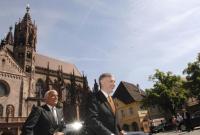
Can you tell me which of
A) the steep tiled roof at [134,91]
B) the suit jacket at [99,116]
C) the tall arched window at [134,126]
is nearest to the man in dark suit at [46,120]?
the suit jacket at [99,116]

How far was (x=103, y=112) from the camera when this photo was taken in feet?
13.3

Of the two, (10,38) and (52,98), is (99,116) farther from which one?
(10,38)

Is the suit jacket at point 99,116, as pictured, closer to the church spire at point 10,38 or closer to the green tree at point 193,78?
the green tree at point 193,78

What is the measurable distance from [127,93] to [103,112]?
43797mm

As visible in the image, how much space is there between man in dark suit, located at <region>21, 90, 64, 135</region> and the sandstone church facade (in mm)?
30054

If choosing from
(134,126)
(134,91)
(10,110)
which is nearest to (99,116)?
(10,110)

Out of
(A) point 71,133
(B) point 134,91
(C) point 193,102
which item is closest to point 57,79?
(B) point 134,91

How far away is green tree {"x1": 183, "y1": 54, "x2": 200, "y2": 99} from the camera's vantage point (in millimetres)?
38631

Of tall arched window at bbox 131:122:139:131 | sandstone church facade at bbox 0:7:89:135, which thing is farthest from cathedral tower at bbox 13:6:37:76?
tall arched window at bbox 131:122:139:131

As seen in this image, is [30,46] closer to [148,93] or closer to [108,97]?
[148,93]

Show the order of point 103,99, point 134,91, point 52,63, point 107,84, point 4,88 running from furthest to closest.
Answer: point 52,63 → point 134,91 → point 4,88 → point 107,84 → point 103,99

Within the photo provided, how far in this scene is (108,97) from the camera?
14.1ft

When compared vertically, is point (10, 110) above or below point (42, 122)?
above

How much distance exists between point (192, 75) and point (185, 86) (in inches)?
87.0
